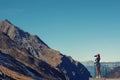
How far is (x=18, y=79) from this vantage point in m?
200

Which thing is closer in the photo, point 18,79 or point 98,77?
point 98,77

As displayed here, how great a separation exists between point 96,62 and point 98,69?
2064 millimetres

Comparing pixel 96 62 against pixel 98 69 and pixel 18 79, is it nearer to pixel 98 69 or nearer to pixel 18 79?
pixel 98 69

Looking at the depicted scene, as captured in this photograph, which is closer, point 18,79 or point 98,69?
point 98,69

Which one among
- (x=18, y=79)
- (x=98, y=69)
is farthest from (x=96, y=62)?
(x=18, y=79)

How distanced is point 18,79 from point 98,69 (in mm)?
120903

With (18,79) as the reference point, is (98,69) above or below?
below

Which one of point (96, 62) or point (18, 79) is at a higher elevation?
point (18, 79)

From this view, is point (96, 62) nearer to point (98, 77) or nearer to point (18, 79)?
point (98, 77)

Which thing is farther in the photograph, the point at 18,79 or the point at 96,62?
the point at 18,79

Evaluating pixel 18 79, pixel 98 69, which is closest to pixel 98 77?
pixel 98 69

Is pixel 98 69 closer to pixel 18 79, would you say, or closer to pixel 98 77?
pixel 98 77

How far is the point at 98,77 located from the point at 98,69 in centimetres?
204

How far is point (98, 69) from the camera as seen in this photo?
277ft
